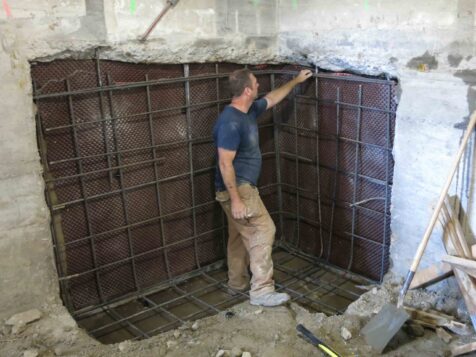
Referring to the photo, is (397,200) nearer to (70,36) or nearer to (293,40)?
(293,40)

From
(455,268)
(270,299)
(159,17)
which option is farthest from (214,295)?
(159,17)

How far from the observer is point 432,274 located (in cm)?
304

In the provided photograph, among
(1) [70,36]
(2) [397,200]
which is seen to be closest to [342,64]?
(2) [397,200]

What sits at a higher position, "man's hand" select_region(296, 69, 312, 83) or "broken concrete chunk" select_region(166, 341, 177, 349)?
"man's hand" select_region(296, 69, 312, 83)

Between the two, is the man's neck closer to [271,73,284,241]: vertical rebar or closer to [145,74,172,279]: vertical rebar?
[145,74,172,279]: vertical rebar

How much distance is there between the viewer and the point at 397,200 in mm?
3318

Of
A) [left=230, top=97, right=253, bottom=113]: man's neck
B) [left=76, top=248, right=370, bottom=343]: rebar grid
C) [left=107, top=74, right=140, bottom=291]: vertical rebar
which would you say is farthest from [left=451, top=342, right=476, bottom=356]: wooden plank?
[left=107, top=74, right=140, bottom=291]: vertical rebar

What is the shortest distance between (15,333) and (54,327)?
0.21 meters

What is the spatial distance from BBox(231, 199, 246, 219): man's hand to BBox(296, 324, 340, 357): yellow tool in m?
0.78

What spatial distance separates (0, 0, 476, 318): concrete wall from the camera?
2805 millimetres

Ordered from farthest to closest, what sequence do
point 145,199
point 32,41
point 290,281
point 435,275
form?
point 290,281 → point 145,199 → point 435,275 → point 32,41

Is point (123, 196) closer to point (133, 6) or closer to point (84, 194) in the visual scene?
point (84, 194)

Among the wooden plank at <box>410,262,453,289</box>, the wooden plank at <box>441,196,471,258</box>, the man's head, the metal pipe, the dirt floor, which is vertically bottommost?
the dirt floor

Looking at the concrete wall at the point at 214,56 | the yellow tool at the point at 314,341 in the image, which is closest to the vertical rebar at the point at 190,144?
the concrete wall at the point at 214,56
